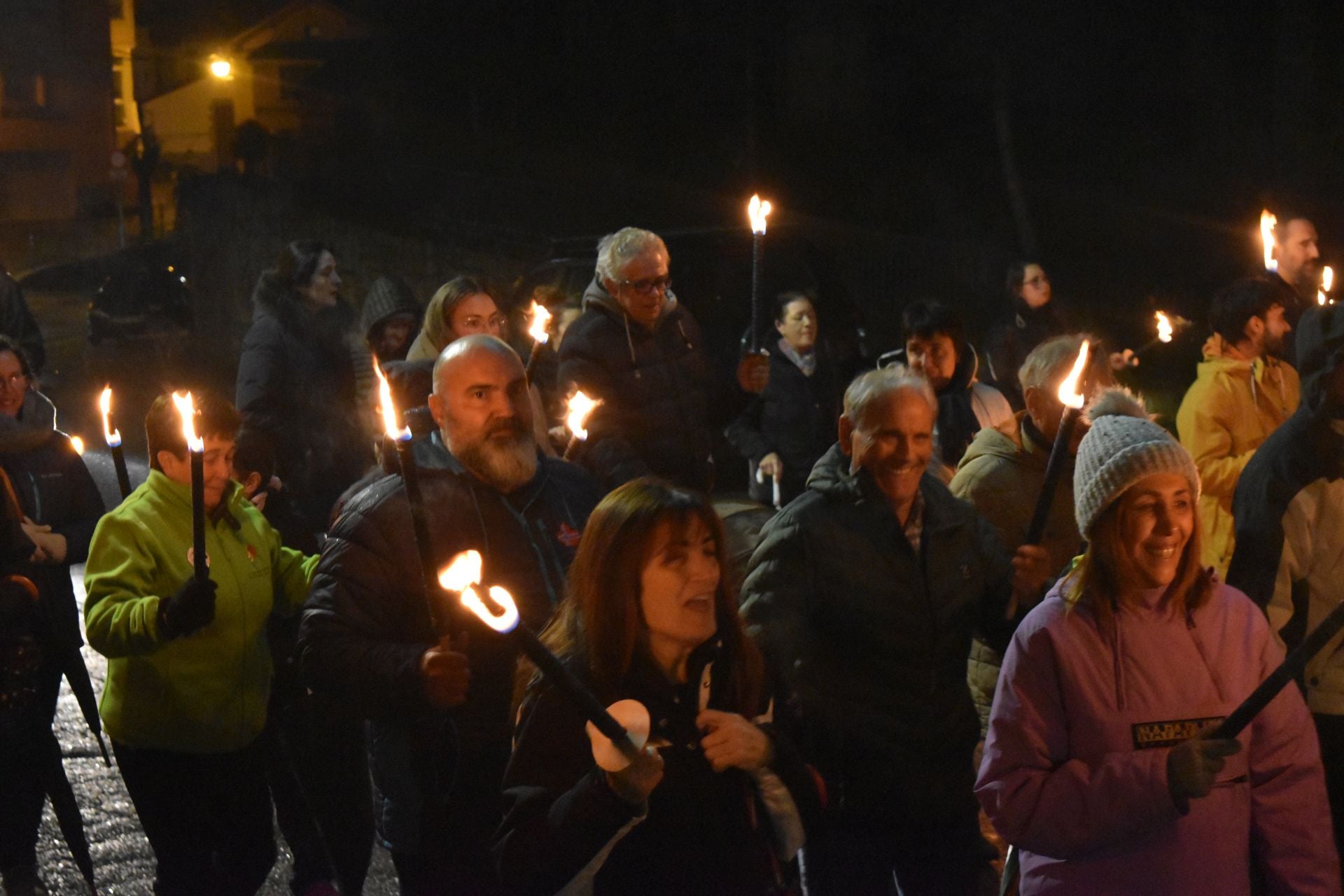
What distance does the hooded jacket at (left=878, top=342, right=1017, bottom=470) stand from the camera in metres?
6.68

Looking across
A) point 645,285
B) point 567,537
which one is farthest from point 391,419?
point 645,285

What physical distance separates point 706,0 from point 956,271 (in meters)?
9.85

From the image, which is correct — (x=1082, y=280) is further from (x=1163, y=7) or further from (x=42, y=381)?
(x=42, y=381)

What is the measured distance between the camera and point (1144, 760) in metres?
3.19

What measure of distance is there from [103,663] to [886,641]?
5.96m

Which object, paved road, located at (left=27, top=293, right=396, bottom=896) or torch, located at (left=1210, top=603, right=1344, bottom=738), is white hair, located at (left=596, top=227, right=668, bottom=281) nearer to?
paved road, located at (left=27, top=293, right=396, bottom=896)

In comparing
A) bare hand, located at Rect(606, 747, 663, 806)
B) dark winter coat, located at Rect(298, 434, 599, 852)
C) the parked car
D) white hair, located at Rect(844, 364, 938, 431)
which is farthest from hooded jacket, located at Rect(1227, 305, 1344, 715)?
the parked car

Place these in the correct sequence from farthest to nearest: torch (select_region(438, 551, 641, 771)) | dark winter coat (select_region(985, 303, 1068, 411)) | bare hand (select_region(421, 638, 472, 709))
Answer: dark winter coat (select_region(985, 303, 1068, 411)), bare hand (select_region(421, 638, 472, 709)), torch (select_region(438, 551, 641, 771))

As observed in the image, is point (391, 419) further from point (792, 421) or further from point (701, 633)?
point (792, 421)

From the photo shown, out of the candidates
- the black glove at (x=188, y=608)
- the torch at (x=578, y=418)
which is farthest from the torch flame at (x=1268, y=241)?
the black glove at (x=188, y=608)

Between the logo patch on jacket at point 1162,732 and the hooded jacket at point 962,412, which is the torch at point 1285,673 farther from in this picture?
the hooded jacket at point 962,412

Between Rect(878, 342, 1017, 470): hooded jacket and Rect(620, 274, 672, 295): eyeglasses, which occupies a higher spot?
Rect(620, 274, 672, 295): eyeglasses

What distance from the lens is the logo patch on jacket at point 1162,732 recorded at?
3.28 metres

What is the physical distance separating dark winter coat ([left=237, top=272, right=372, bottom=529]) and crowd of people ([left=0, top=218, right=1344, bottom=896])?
10.5 inches
